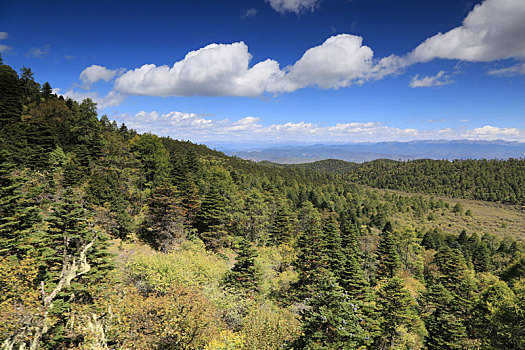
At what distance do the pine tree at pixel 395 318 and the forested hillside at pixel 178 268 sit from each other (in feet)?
0.45

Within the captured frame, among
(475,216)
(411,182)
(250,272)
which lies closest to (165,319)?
(250,272)

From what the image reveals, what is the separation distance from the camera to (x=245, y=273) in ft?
96.3

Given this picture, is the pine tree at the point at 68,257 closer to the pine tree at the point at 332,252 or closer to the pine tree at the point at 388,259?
the pine tree at the point at 332,252

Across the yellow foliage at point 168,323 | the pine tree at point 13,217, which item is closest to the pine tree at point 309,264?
the yellow foliage at point 168,323

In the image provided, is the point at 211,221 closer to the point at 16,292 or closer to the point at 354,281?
the point at 354,281

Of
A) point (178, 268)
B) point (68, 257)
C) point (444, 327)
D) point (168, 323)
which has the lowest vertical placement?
point (444, 327)

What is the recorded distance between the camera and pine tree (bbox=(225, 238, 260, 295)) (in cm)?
2875

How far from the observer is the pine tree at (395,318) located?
1072 inches

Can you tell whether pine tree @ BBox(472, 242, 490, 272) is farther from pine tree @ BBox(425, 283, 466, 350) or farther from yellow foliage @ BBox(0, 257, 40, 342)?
yellow foliage @ BBox(0, 257, 40, 342)

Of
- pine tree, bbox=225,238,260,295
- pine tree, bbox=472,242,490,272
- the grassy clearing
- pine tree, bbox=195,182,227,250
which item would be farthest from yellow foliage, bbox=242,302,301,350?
the grassy clearing

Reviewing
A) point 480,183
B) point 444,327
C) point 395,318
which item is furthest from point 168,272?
point 480,183

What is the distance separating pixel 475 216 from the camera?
132875mm

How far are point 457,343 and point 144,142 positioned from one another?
225 ft

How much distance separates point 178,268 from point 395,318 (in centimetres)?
2408
